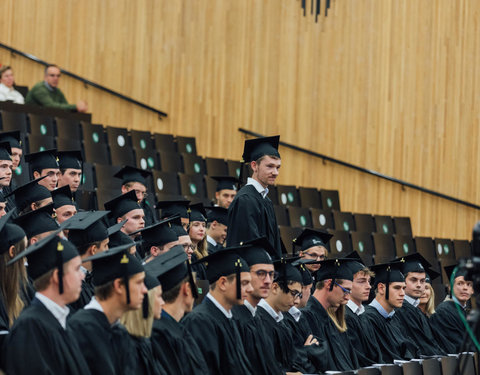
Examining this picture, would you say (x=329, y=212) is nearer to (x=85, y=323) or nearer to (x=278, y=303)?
(x=278, y=303)

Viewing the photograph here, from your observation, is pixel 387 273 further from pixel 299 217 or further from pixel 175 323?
pixel 175 323

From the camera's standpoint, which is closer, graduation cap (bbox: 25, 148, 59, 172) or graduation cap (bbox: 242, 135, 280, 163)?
graduation cap (bbox: 242, 135, 280, 163)

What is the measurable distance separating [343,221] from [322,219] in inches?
14.1

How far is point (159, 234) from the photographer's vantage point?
17.7 feet

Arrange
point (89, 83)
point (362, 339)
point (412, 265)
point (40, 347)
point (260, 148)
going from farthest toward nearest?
point (89, 83) → point (412, 265) → point (362, 339) → point (260, 148) → point (40, 347)

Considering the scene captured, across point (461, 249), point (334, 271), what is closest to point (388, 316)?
point (334, 271)

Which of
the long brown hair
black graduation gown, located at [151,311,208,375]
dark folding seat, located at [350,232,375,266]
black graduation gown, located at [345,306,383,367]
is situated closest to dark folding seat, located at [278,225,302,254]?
dark folding seat, located at [350,232,375,266]

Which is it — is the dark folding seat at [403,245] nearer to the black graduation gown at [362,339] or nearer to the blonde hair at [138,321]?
the black graduation gown at [362,339]

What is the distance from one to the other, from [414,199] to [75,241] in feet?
25.1

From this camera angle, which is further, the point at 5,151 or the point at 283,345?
the point at 5,151

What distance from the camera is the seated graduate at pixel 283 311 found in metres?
5.13

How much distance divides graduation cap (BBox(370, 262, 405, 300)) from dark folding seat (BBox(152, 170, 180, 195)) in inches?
108

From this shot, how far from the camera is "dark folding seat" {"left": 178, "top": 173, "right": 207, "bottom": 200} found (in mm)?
9203

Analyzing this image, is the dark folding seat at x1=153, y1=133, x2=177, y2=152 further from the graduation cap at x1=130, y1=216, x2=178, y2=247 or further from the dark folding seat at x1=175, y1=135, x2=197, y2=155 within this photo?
the graduation cap at x1=130, y1=216, x2=178, y2=247
